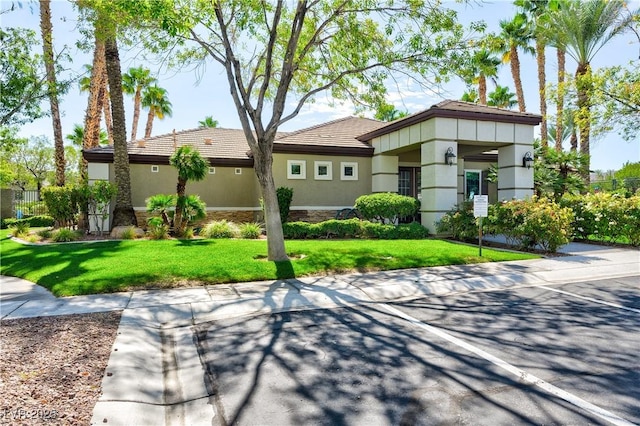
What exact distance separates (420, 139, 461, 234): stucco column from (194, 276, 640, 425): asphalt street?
762cm

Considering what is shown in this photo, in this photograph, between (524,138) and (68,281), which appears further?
(524,138)

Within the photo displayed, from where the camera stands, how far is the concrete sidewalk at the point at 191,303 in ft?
11.4

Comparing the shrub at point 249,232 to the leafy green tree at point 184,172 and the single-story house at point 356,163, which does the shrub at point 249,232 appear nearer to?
the leafy green tree at point 184,172

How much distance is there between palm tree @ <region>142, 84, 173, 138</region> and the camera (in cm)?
3112

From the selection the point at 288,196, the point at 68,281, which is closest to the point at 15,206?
the point at 288,196

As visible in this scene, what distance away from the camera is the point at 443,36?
10.2m

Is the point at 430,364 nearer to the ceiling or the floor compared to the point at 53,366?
nearer to the floor

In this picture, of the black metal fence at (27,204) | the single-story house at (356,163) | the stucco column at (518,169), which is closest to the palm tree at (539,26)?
the single-story house at (356,163)

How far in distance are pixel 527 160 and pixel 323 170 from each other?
26.6 feet

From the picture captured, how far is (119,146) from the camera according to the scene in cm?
1472

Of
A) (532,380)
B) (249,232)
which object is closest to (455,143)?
(249,232)

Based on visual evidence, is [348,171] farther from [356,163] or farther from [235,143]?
[235,143]

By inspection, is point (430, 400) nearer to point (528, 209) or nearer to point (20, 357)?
point (20, 357)

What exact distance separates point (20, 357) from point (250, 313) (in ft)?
9.30
